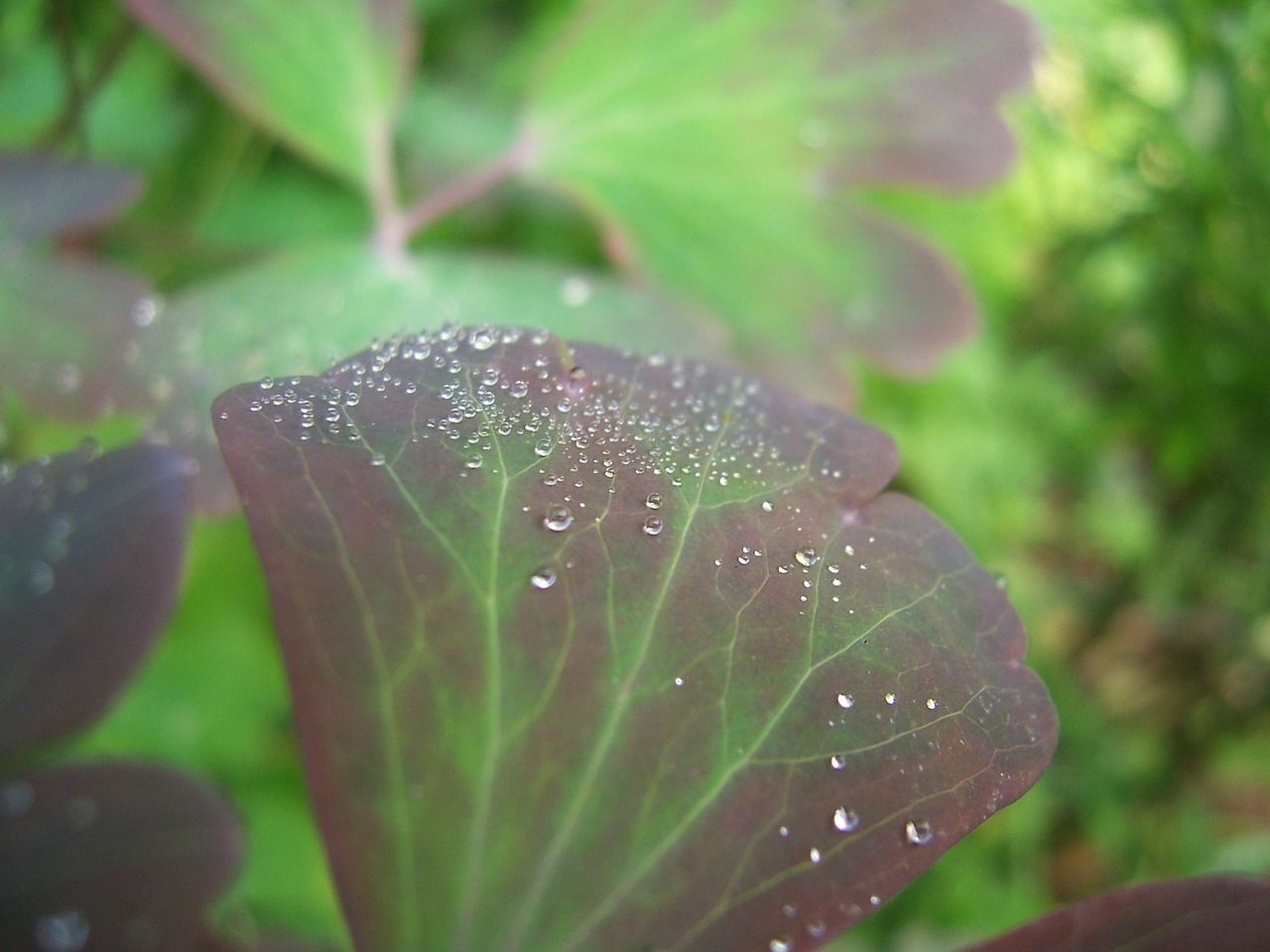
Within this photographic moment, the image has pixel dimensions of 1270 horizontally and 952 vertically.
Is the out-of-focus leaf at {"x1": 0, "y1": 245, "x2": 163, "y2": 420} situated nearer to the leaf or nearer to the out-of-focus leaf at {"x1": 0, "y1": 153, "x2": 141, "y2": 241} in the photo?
the out-of-focus leaf at {"x1": 0, "y1": 153, "x2": 141, "y2": 241}

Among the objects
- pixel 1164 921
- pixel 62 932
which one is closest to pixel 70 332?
pixel 62 932

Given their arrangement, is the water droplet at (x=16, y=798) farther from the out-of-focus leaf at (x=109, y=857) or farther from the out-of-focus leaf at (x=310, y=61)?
the out-of-focus leaf at (x=310, y=61)

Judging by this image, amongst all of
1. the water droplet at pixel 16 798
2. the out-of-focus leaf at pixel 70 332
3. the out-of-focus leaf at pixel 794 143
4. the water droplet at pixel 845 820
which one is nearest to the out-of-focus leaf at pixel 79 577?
the water droplet at pixel 16 798

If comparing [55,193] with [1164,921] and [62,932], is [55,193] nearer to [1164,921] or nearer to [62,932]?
[62,932]

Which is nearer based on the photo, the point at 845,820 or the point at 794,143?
the point at 845,820

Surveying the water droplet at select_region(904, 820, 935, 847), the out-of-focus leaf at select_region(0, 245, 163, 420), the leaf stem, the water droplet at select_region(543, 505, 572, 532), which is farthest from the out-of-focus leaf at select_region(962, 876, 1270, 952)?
the leaf stem

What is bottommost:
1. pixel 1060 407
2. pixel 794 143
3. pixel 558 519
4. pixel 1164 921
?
pixel 1060 407
